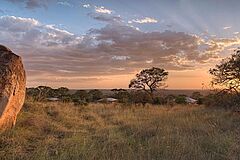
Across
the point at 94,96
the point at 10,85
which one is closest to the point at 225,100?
the point at 10,85

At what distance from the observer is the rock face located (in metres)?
8.45

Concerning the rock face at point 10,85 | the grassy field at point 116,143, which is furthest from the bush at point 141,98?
the rock face at point 10,85

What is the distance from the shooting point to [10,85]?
8750mm

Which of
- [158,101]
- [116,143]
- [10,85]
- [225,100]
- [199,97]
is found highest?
[10,85]

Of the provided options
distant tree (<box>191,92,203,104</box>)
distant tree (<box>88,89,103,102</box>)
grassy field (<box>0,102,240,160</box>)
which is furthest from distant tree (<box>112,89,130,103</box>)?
grassy field (<box>0,102,240,160</box>)

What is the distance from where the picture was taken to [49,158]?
6.98m

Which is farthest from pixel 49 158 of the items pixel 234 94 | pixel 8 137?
pixel 234 94

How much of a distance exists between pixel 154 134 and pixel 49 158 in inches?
155

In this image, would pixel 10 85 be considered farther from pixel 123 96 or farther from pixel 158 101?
pixel 123 96

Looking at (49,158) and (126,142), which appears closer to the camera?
(49,158)

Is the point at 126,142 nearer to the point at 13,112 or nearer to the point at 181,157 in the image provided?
the point at 181,157

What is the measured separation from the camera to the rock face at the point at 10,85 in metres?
Result: 8.45

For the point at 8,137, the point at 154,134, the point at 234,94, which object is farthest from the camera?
the point at 234,94

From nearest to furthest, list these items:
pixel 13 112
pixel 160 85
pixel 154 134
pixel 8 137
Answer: pixel 8 137, pixel 13 112, pixel 154 134, pixel 160 85
